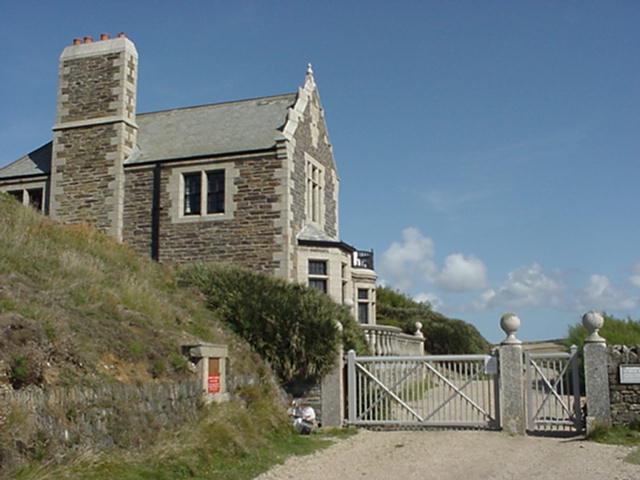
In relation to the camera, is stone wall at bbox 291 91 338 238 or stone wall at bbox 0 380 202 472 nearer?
stone wall at bbox 0 380 202 472

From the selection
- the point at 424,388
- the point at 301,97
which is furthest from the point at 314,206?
the point at 424,388

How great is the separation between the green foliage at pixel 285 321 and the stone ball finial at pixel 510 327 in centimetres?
320

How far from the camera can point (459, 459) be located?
11.5 meters

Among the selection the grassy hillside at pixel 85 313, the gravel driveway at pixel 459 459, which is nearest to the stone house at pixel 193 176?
the grassy hillside at pixel 85 313

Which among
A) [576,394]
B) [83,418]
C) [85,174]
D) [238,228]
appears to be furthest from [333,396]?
[85,174]

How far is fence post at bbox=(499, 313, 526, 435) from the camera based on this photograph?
13828mm

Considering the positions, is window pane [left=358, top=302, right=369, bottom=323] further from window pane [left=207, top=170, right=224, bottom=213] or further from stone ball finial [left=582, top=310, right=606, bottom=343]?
stone ball finial [left=582, top=310, right=606, bottom=343]

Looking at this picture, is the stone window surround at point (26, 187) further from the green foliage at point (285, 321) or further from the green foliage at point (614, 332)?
the green foliage at point (614, 332)

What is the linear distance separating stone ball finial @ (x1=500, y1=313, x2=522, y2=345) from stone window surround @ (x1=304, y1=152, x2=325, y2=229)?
40.3 ft

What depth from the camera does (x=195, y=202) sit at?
24.9 metres

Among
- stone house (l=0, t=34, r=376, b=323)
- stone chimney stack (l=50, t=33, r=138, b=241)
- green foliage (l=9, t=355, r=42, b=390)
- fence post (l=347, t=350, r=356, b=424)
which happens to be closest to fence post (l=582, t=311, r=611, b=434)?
fence post (l=347, t=350, r=356, b=424)

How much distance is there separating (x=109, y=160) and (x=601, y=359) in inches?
704

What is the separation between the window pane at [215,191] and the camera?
24656 millimetres

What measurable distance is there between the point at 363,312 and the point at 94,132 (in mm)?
11241
